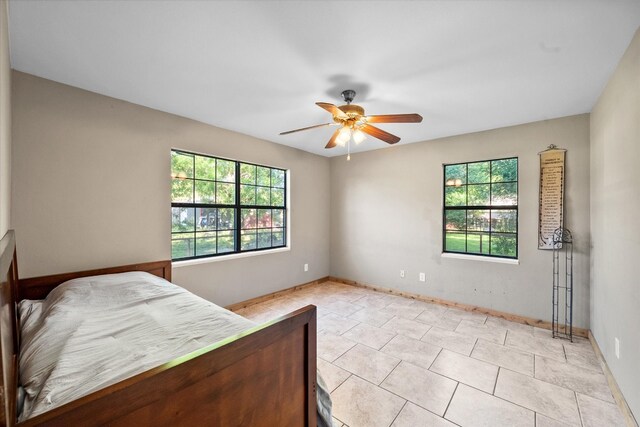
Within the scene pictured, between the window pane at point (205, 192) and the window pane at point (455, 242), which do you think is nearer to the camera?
the window pane at point (205, 192)

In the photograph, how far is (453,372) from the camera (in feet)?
7.39

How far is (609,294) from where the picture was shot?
221cm

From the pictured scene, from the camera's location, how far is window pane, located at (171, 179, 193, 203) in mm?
3129

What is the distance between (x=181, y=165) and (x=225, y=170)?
0.57 m

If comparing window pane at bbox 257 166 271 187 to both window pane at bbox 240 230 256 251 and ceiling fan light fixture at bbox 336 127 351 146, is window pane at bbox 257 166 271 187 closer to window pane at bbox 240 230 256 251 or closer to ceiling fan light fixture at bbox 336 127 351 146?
window pane at bbox 240 230 256 251

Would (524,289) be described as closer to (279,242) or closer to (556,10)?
(556,10)

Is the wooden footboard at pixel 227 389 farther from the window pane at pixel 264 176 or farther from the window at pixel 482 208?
the window at pixel 482 208

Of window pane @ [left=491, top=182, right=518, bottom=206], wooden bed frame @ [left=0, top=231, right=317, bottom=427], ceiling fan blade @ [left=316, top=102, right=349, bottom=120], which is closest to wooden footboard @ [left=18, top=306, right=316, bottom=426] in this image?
wooden bed frame @ [left=0, top=231, right=317, bottom=427]

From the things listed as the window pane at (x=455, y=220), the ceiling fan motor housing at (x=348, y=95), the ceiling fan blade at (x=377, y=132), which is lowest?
the window pane at (x=455, y=220)

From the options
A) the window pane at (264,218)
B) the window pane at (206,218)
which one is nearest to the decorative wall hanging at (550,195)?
the window pane at (264,218)

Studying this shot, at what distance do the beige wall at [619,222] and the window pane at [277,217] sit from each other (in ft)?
12.2

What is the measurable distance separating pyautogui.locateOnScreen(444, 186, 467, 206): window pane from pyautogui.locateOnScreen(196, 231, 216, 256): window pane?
3.29 metres

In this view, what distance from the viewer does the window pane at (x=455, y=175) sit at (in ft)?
12.4

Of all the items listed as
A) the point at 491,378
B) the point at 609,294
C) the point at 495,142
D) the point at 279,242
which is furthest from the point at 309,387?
the point at 495,142
